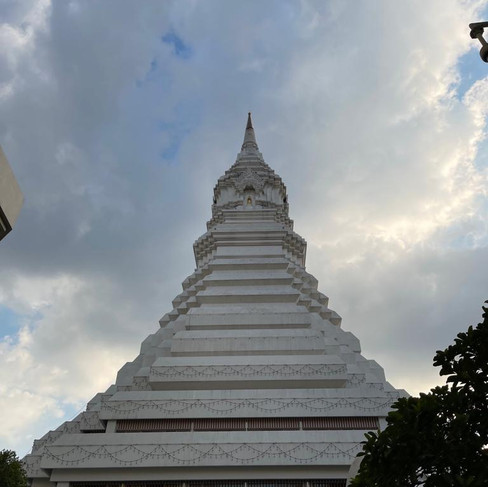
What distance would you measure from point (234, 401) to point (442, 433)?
15.6 meters

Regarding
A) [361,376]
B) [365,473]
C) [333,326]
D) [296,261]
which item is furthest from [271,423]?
[296,261]

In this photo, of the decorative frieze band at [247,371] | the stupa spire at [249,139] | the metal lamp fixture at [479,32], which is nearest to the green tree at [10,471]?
the decorative frieze band at [247,371]

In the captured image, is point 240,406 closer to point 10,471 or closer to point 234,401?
point 234,401

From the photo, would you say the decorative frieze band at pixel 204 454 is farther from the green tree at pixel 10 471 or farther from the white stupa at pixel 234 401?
the green tree at pixel 10 471

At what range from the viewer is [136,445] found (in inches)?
833

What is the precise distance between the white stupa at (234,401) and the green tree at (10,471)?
317 centimetres

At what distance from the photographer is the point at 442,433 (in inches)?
344

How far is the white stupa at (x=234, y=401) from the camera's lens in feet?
67.6

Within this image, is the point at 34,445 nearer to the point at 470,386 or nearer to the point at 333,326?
the point at 333,326

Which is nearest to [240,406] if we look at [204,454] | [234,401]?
[234,401]

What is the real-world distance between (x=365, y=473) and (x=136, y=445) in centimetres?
1428

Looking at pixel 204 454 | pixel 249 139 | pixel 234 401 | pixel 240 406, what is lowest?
pixel 204 454

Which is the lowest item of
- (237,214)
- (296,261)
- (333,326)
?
(333,326)

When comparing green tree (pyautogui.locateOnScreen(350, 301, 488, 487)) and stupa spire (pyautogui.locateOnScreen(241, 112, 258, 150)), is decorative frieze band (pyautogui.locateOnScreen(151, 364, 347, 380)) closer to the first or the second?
green tree (pyautogui.locateOnScreen(350, 301, 488, 487))
